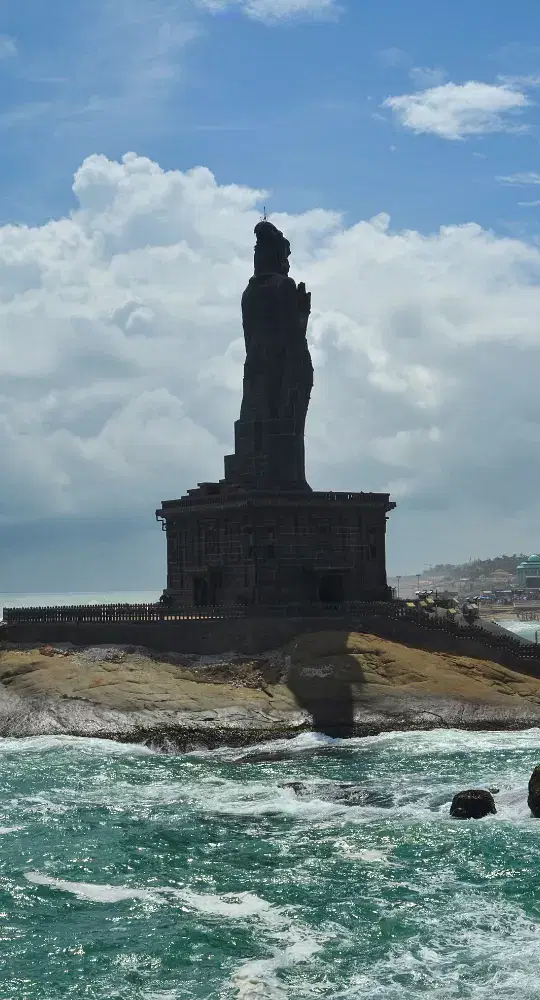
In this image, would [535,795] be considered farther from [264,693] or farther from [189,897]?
[264,693]

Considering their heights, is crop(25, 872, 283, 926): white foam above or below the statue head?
below

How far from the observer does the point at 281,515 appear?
61938mm

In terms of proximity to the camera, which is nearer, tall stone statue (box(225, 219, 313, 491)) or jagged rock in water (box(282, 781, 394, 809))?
jagged rock in water (box(282, 781, 394, 809))

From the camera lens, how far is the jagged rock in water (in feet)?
124

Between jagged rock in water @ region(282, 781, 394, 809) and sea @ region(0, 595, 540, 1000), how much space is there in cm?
19

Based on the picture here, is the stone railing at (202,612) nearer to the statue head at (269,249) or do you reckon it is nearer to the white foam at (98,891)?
the statue head at (269,249)

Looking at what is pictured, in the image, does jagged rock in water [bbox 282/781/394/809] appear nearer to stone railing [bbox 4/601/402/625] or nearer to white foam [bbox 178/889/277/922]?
white foam [bbox 178/889/277/922]

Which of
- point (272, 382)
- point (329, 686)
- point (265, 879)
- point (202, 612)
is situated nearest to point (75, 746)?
point (329, 686)

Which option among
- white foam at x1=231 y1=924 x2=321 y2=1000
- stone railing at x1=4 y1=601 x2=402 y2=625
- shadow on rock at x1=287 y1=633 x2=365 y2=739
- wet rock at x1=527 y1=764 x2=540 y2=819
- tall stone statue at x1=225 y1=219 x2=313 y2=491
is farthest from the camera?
tall stone statue at x1=225 y1=219 x2=313 y2=491

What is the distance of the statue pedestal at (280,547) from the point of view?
61562mm

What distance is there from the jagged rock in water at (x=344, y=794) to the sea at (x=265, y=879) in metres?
0.19

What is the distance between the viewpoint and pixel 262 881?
29609mm

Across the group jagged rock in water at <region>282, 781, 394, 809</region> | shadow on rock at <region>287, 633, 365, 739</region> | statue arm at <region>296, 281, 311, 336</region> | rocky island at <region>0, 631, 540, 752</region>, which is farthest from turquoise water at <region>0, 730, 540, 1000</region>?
statue arm at <region>296, 281, 311, 336</region>

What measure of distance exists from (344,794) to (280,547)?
958 inches
